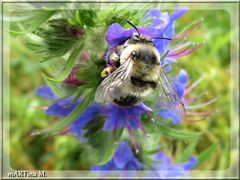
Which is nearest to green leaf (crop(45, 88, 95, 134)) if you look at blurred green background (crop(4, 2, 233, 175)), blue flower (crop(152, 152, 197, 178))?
blue flower (crop(152, 152, 197, 178))

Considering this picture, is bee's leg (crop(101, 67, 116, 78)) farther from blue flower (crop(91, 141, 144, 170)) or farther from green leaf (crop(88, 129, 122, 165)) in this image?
blue flower (crop(91, 141, 144, 170))

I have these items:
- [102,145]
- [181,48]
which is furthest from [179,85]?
[102,145]

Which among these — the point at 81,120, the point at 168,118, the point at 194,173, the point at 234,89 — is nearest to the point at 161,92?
the point at 168,118

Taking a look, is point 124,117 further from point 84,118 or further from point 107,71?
point 107,71

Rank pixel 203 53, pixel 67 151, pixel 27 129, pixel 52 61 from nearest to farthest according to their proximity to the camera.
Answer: pixel 52 61, pixel 67 151, pixel 27 129, pixel 203 53

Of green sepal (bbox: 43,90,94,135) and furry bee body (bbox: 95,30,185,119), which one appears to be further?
green sepal (bbox: 43,90,94,135)

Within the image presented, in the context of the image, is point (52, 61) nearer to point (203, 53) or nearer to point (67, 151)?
point (67, 151)
